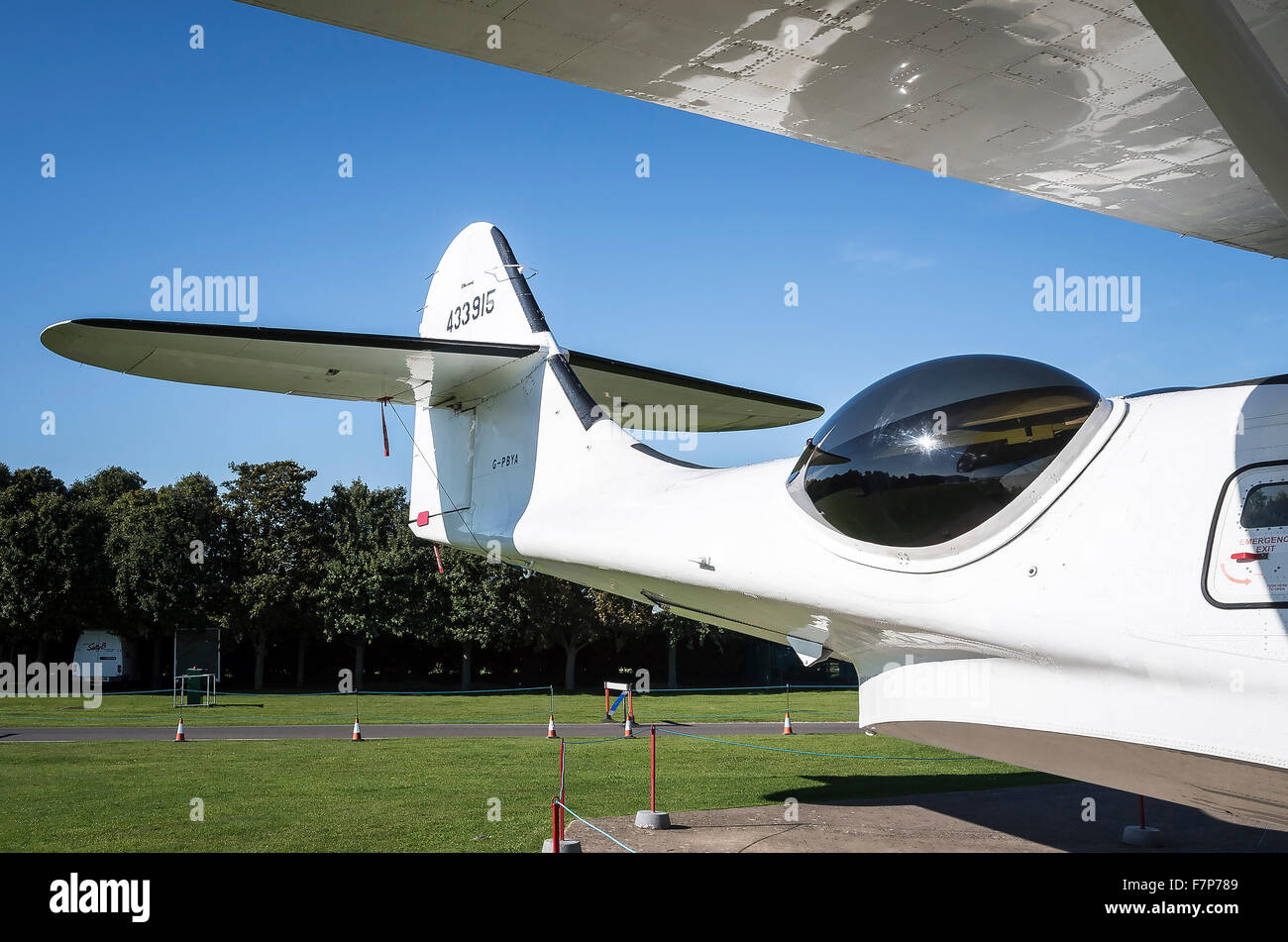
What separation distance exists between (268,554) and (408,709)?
2040 centimetres

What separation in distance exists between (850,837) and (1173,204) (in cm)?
732

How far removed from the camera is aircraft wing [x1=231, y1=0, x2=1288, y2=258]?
6312 millimetres

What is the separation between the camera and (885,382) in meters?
5.24

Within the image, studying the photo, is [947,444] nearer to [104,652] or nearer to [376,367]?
[376,367]

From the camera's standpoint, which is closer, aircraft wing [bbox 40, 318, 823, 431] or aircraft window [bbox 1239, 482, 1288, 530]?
aircraft window [bbox 1239, 482, 1288, 530]

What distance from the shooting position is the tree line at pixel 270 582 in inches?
1660

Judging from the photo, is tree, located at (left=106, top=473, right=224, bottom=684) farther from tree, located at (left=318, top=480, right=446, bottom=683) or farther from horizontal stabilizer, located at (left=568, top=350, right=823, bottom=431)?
horizontal stabilizer, located at (left=568, top=350, right=823, bottom=431)

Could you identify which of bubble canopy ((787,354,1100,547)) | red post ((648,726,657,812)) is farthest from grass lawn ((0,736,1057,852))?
bubble canopy ((787,354,1100,547))

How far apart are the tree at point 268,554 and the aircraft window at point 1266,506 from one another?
44.9m

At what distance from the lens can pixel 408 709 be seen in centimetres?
2978

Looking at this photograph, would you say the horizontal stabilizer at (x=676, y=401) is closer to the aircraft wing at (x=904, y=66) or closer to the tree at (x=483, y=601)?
the aircraft wing at (x=904, y=66)

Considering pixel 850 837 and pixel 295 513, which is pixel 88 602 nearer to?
pixel 295 513

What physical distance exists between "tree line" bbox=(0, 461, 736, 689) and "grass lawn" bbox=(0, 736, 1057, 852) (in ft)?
78.5

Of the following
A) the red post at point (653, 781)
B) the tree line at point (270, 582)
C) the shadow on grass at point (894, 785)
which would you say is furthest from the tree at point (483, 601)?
the red post at point (653, 781)
